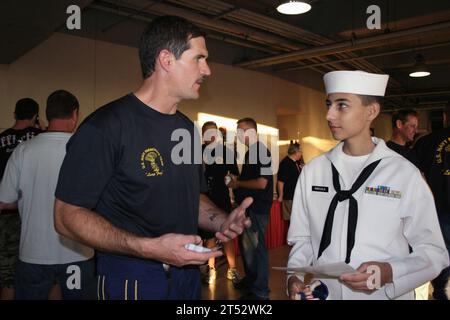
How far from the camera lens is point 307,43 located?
7133 mm

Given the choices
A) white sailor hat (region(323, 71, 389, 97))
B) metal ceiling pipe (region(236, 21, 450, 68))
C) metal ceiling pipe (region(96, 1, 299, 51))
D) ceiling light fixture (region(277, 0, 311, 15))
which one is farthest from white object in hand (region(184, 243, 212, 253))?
metal ceiling pipe (region(236, 21, 450, 68))

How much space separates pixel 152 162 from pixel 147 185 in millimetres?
89

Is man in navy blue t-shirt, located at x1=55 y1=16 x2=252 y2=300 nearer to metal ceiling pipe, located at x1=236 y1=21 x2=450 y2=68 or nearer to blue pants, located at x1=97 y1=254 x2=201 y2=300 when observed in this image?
blue pants, located at x1=97 y1=254 x2=201 y2=300

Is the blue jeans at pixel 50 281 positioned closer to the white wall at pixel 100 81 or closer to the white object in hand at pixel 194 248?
the white object in hand at pixel 194 248

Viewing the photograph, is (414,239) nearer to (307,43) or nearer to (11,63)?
(11,63)

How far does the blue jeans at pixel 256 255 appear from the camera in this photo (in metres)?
3.96

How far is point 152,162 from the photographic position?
1.47m

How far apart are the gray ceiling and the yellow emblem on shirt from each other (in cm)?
233

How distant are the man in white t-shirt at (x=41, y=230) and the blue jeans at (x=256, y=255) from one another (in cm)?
200

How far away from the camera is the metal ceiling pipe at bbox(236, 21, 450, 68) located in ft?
18.8

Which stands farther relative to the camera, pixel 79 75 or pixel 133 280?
pixel 79 75

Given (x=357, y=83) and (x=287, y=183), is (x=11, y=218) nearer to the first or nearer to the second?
(x=357, y=83)

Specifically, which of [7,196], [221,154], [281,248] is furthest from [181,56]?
[281,248]

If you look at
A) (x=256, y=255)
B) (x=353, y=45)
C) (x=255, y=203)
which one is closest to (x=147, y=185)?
(x=255, y=203)
